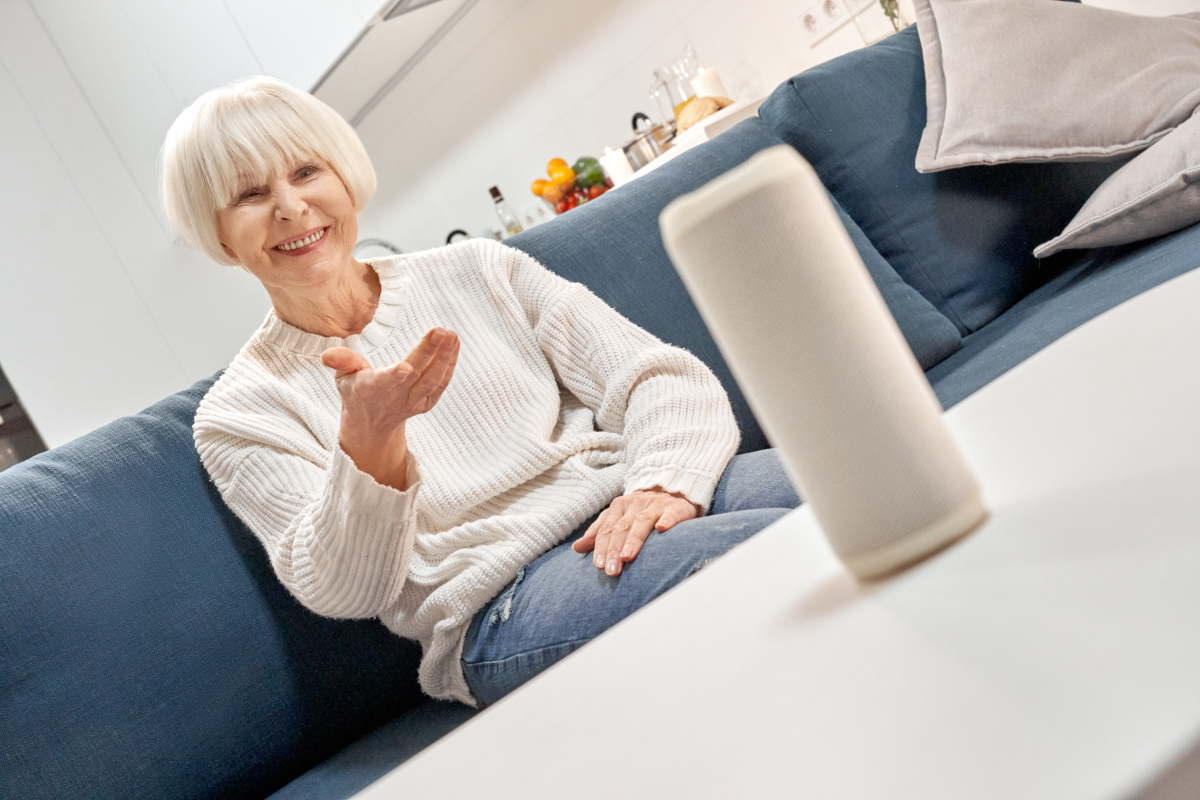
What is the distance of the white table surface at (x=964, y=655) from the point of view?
0.64ft

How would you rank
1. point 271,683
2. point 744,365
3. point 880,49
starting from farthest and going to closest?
point 880,49
point 271,683
point 744,365

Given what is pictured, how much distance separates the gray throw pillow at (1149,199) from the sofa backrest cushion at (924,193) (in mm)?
168

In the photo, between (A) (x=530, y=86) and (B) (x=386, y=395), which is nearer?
(B) (x=386, y=395)

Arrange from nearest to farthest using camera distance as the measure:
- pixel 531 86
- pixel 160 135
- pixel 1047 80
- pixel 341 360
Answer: pixel 341 360 < pixel 1047 80 < pixel 531 86 < pixel 160 135

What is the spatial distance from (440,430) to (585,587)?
1.32 ft

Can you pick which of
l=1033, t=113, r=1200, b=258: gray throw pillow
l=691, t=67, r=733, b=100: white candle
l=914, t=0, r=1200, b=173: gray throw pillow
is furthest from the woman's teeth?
l=691, t=67, r=733, b=100: white candle

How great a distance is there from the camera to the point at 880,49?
Answer: 68.1 inches

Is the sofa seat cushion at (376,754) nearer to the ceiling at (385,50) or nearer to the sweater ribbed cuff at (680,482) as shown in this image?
the sweater ribbed cuff at (680,482)

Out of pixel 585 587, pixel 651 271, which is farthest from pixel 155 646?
pixel 651 271

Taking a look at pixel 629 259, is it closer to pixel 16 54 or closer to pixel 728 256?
pixel 728 256

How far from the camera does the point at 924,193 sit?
157 centimetres

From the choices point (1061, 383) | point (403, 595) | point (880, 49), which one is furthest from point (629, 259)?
point (1061, 383)

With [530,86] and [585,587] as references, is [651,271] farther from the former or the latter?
[530,86]

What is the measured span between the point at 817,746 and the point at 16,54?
4.74 metres
